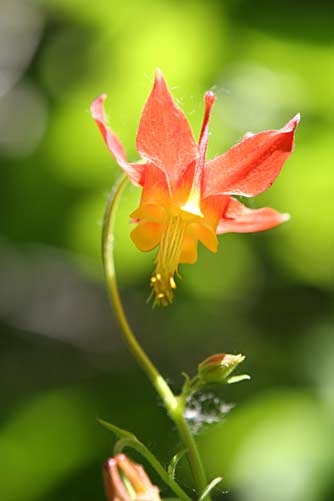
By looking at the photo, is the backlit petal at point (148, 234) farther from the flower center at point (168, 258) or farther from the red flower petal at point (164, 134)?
the red flower petal at point (164, 134)

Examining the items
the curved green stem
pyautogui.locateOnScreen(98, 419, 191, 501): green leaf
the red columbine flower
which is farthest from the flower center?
pyautogui.locateOnScreen(98, 419, 191, 501): green leaf

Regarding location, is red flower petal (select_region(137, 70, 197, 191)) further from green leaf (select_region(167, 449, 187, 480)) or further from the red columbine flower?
green leaf (select_region(167, 449, 187, 480))

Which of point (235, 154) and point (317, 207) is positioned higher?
point (235, 154)

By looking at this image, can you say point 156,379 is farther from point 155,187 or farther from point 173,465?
point 155,187

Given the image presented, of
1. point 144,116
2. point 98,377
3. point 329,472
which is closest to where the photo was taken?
point 144,116

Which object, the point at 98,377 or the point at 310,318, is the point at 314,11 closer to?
the point at 310,318

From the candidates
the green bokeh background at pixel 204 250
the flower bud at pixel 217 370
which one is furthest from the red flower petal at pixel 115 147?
the green bokeh background at pixel 204 250

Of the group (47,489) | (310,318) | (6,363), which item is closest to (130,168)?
(47,489)
